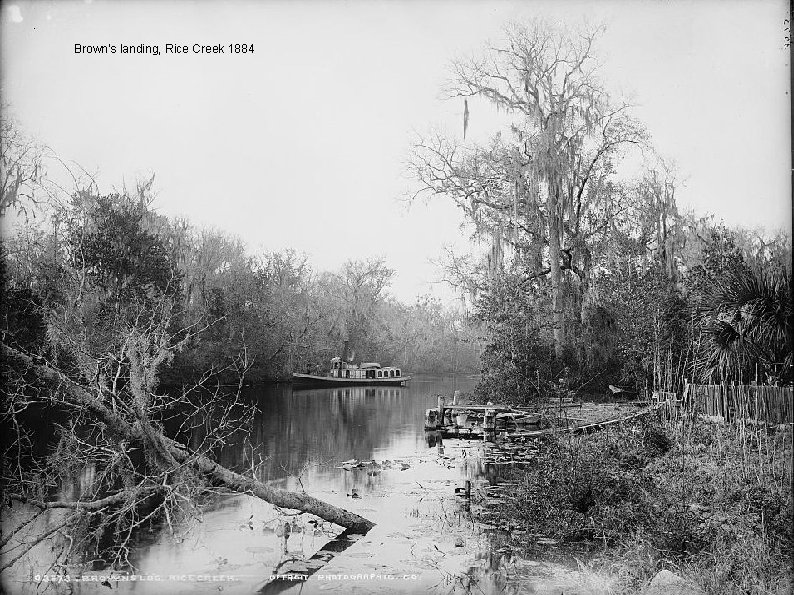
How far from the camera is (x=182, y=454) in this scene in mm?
5055

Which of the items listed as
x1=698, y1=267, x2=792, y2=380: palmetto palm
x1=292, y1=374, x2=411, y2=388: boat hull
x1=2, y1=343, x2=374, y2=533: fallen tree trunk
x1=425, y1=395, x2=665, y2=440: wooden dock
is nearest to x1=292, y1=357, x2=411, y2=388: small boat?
x1=292, y1=374, x2=411, y2=388: boat hull

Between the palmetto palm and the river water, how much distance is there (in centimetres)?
209

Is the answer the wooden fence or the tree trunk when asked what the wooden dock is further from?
the wooden fence

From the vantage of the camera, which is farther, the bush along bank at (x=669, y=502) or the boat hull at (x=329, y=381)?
the boat hull at (x=329, y=381)

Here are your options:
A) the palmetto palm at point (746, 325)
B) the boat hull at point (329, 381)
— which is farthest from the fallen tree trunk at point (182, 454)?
the palmetto palm at point (746, 325)

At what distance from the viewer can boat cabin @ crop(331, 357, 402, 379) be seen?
6484 mm

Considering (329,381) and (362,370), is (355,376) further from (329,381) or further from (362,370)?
(329,381)

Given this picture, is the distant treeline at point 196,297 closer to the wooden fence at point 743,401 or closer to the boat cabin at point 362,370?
the boat cabin at point 362,370

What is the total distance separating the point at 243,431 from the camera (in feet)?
20.0

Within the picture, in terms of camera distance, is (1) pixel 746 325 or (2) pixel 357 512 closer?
(1) pixel 746 325

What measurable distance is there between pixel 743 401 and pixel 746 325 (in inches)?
23.5

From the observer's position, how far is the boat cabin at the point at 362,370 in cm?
648

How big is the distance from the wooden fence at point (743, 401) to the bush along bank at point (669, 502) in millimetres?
102
